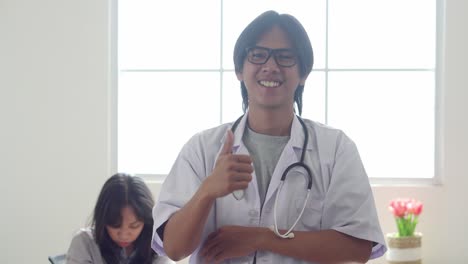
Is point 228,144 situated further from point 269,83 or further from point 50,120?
point 50,120

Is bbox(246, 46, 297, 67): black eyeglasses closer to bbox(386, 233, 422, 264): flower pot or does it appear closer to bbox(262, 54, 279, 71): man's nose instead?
bbox(262, 54, 279, 71): man's nose

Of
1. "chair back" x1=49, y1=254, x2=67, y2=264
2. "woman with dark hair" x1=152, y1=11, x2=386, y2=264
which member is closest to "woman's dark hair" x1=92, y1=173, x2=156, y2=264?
"chair back" x1=49, y1=254, x2=67, y2=264

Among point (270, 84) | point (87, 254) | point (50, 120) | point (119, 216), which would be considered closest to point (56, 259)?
point (87, 254)

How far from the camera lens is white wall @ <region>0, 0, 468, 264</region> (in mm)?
4102

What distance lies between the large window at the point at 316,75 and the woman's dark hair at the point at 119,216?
1.69m

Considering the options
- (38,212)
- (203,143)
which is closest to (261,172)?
(203,143)

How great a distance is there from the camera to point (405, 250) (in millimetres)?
3600

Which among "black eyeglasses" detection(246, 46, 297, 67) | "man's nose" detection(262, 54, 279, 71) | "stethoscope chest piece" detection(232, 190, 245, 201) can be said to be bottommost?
"stethoscope chest piece" detection(232, 190, 245, 201)

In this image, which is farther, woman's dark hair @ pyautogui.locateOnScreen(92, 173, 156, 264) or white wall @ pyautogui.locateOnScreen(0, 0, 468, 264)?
white wall @ pyautogui.locateOnScreen(0, 0, 468, 264)

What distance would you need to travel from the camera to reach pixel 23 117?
419 centimetres

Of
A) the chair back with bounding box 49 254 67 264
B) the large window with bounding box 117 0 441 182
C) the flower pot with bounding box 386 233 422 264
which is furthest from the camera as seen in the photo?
the large window with bounding box 117 0 441 182

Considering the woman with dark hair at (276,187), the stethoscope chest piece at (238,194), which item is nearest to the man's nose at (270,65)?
the woman with dark hair at (276,187)

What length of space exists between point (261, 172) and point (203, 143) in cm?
16

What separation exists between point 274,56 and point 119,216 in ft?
3.72
